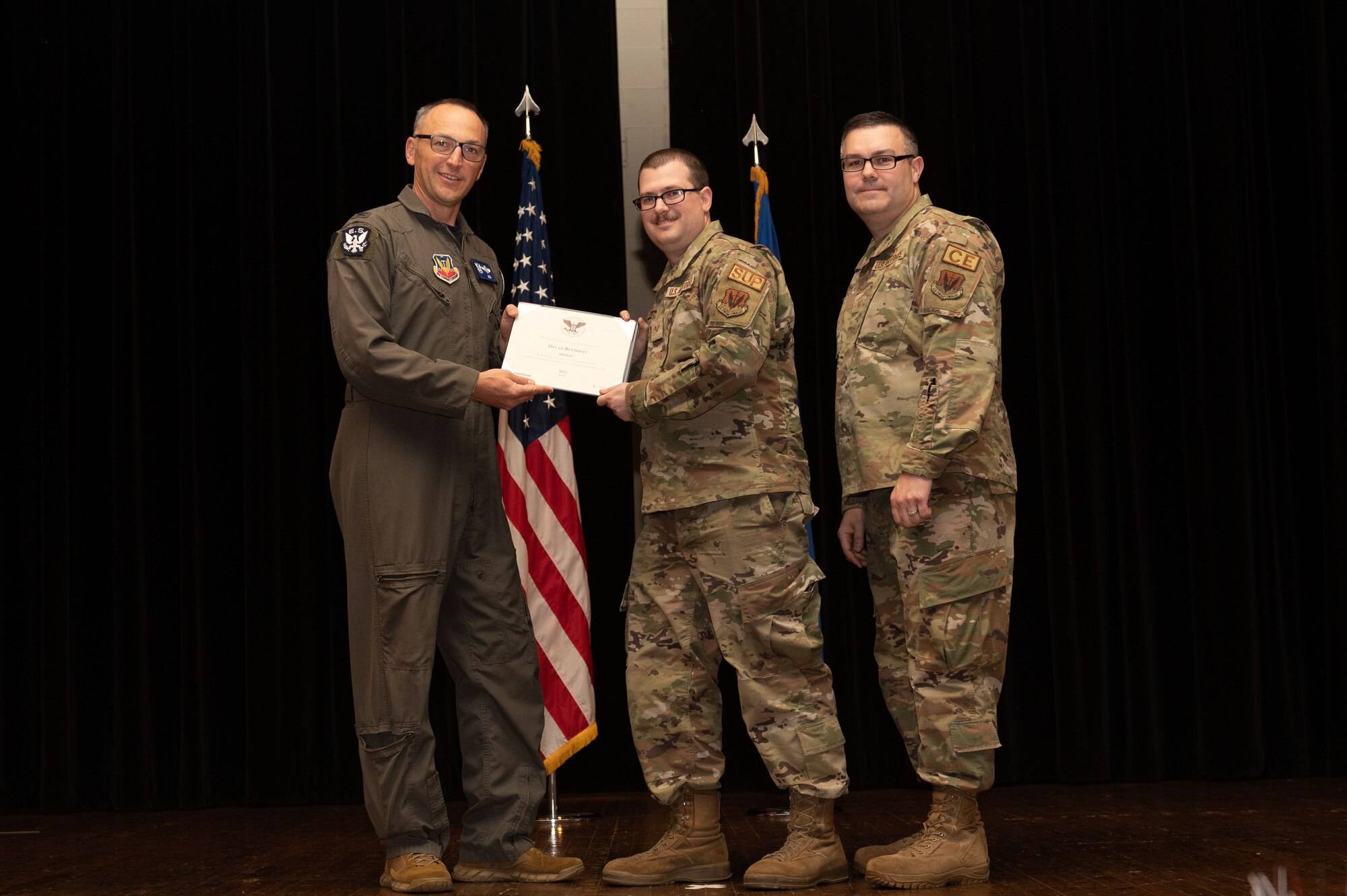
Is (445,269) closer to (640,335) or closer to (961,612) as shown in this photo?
(640,335)

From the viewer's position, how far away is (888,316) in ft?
8.79

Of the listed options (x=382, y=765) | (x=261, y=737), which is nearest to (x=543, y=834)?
(x=382, y=765)

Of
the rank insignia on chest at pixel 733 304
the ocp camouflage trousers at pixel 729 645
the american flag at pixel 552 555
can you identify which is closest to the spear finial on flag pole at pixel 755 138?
the american flag at pixel 552 555

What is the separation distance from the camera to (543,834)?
356 centimetres

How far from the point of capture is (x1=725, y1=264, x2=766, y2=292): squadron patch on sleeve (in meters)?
2.64

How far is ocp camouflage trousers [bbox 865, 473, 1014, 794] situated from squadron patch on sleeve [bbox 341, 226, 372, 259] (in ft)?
4.70

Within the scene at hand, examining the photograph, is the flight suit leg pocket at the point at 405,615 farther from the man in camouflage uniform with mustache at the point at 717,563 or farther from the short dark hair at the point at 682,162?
the short dark hair at the point at 682,162

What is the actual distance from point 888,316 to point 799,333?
1967 mm

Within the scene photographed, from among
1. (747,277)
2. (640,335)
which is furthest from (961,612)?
(640,335)

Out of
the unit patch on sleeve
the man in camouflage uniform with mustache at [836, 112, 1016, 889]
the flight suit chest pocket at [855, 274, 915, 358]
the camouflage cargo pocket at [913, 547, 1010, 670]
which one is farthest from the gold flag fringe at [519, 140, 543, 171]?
the camouflage cargo pocket at [913, 547, 1010, 670]

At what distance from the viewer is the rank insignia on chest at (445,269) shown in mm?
2781

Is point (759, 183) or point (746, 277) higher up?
point (759, 183)

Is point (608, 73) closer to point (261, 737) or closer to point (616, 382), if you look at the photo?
point (616, 382)

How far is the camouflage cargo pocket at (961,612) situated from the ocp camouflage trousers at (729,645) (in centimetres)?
25
